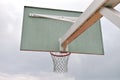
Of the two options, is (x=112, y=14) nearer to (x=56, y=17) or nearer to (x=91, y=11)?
(x=91, y=11)

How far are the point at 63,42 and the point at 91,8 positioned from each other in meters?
1.26

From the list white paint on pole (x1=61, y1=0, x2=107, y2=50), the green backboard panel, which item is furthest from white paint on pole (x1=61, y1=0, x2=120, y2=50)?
the green backboard panel

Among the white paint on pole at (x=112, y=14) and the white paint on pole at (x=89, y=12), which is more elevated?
the white paint on pole at (x=89, y=12)

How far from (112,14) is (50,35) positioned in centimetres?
178

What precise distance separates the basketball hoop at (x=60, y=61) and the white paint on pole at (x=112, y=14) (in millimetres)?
1560

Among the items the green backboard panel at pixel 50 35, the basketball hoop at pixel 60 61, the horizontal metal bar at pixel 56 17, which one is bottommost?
the basketball hoop at pixel 60 61

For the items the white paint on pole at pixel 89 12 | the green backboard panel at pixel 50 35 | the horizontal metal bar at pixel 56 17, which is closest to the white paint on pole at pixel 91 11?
the white paint on pole at pixel 89 12

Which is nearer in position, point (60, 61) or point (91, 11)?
point (91, 11)

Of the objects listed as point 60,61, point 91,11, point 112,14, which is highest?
point 91,11

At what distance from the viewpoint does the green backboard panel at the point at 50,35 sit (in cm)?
362

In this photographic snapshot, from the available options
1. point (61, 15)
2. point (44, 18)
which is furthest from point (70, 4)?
point (44, 18)

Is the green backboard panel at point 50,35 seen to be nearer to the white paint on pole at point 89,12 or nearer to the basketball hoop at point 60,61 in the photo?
the basketball hoop at point 60,61

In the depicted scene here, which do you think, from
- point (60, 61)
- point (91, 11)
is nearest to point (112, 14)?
point (91, 11)

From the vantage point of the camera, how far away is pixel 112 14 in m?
2.13
